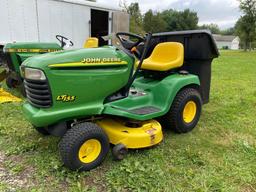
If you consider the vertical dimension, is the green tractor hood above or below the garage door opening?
below

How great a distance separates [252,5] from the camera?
96.6 ft

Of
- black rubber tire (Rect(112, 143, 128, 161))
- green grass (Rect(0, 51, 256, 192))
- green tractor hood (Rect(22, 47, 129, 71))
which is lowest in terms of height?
green grass (Rect(0, 51, 256, 192))

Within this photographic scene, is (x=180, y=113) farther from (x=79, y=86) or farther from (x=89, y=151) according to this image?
(x=79, y=86)

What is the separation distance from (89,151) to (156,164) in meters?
0.63

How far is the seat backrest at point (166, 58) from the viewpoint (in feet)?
10.1

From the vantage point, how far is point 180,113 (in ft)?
10.1

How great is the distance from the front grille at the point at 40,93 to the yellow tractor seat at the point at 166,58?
54.9 inches

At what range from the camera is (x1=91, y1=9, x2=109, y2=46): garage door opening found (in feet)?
28.1

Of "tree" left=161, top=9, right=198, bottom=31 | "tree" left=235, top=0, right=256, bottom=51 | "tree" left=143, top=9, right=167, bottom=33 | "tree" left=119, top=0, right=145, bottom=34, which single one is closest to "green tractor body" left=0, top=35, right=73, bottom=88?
"tree" left=119, top=0, right=145, bottom=34

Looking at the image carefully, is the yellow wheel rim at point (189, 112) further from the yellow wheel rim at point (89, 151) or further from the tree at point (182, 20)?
the tree at point (182, 20)

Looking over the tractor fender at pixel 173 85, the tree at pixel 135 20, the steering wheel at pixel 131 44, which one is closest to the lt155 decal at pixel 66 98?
the steering wheel at pixel 131 44

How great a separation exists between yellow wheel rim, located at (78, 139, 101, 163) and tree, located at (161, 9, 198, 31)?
5177cm

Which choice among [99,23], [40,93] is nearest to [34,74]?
[40,93]

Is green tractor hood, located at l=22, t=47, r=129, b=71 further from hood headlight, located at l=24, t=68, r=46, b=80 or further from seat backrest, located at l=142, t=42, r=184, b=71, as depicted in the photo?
seat backrest, located at l=142, t=42, r=184, b=71
